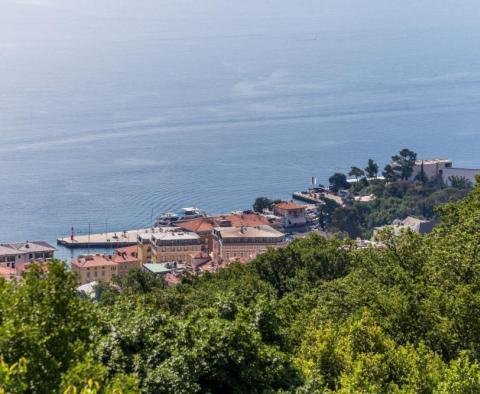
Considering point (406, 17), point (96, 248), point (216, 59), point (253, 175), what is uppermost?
point (406, 17)

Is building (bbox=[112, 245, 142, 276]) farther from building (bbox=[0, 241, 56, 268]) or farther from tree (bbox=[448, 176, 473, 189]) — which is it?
tree (bbox=[448, 176, 473, 189])

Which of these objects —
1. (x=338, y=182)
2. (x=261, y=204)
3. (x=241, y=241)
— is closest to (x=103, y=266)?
(x=241, y=241)

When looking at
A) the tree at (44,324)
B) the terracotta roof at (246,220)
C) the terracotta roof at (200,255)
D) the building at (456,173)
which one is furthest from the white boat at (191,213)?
the tree at (44,324)

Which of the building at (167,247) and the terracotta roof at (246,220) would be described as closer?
the building at (167,247)

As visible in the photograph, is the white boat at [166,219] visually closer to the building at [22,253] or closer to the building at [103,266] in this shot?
the building at [103,266]

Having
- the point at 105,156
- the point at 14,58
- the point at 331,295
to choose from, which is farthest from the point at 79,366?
the point at 14,58

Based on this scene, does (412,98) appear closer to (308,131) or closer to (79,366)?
(308,131)

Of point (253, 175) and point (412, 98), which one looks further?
point (412, 98)
